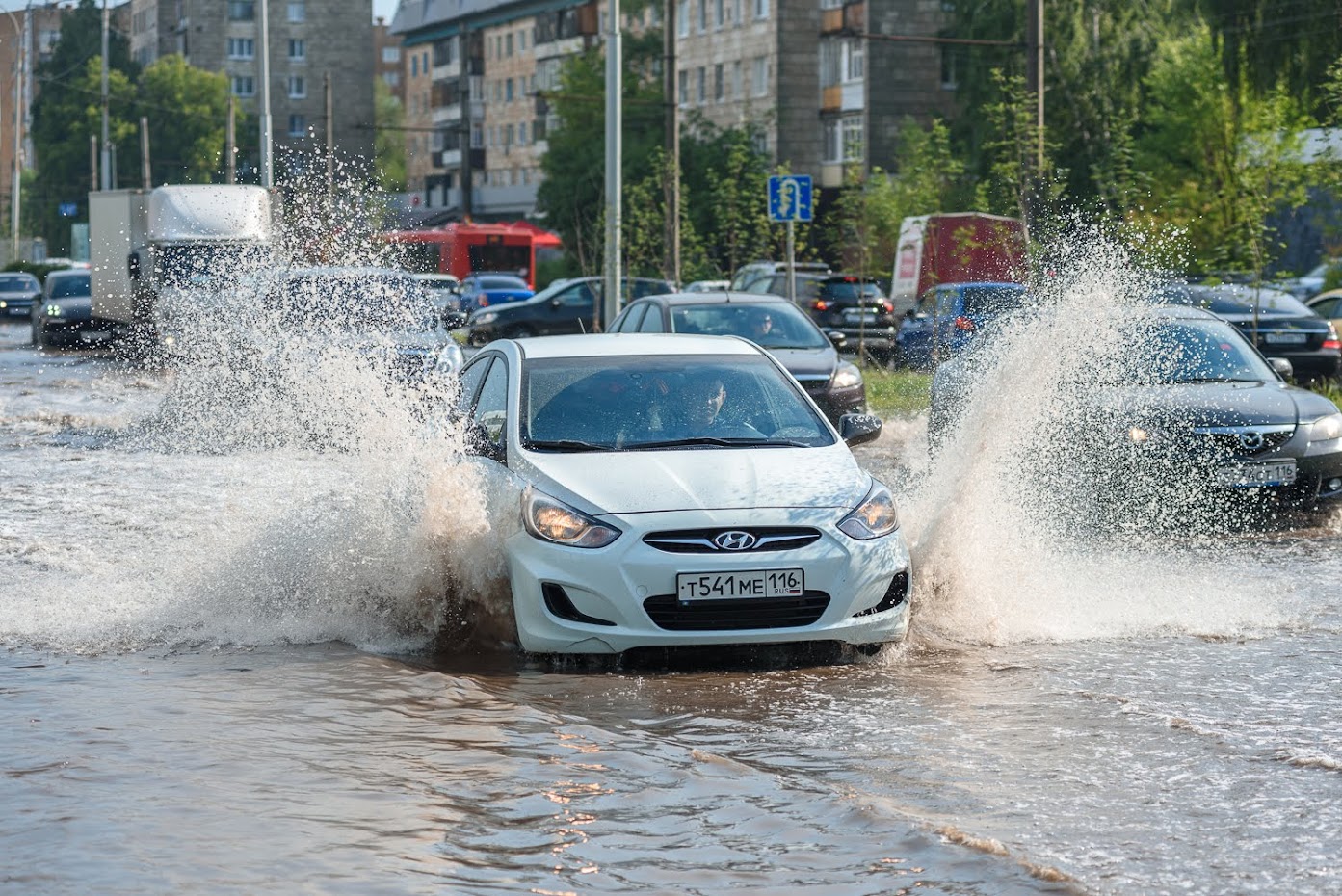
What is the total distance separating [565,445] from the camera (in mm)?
9461

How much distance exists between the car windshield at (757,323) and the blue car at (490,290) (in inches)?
1405

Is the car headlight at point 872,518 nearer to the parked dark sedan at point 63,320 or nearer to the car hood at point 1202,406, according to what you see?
the car hood at point 1202,406

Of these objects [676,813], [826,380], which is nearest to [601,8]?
[826,380]

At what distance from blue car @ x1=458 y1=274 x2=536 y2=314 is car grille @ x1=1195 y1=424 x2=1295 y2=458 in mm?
43791

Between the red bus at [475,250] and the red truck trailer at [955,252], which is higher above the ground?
the red truck trailer at [955,252]

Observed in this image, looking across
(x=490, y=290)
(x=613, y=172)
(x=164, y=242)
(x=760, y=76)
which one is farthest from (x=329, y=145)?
(x=613, y=172)

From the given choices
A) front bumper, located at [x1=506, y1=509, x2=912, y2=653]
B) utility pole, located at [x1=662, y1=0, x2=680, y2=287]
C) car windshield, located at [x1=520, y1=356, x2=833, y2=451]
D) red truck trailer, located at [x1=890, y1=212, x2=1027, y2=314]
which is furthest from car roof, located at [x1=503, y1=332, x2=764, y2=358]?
utility pole, located at [x1=662, y1=0, x2=680, y2=287]

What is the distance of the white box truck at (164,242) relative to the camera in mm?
38188

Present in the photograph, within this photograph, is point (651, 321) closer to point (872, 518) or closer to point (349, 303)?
point (349, 303)

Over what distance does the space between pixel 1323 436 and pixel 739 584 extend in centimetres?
677

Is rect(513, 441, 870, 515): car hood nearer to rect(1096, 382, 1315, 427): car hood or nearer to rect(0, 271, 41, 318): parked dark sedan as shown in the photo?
rect(1096, 382, 1315, 427): car hood

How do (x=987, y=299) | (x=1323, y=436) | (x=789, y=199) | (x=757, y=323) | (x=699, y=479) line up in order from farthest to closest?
(x=789, y=199) → (x=987, y=299) → (x=757, y=323) → (x=1323, y=436) → (x=699, y=479)

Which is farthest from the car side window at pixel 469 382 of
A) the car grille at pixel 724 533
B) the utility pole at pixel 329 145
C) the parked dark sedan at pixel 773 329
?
the utility pole at pixel 329 145

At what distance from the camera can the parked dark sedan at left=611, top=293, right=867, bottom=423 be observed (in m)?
20.5
